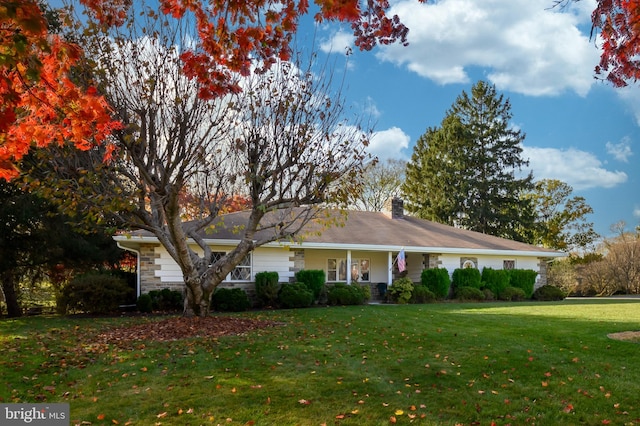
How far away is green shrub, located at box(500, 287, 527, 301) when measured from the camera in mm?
21531

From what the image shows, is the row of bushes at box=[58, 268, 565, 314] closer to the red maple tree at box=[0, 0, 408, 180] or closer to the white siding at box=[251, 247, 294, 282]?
→ the white siding at box=[251, 247, 294, 282]

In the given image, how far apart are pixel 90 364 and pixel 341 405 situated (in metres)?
4.65

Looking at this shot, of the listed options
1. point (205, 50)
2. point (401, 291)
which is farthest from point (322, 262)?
point (205, 50)

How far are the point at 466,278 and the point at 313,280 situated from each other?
23.1 ft

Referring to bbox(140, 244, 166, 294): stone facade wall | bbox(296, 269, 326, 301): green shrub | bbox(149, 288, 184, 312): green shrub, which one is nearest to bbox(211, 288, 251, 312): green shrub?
bbox(149, 288, 184, 312): green shrub

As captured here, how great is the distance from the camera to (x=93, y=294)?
15594 mm

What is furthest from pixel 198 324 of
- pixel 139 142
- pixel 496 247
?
pixel 496 247

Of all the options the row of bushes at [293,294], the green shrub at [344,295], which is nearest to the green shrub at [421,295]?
the row of bushes at [293,294]

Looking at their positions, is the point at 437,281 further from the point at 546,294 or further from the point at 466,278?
the point at 546,294

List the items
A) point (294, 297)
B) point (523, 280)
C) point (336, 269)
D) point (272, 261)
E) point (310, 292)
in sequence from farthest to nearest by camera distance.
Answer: point (523, 280), point (336, 269), point (272, 261), point (310, 292), point (294, 297)

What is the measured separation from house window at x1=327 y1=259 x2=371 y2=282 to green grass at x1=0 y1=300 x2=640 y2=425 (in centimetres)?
1090

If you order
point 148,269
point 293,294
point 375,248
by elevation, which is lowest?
point 293,294

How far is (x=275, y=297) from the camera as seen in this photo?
56.9 feet

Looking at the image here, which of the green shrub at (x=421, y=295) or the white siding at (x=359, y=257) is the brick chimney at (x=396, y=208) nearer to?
the white siding at (x=359, y=257)
